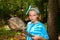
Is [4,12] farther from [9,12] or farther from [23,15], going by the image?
[23,15]

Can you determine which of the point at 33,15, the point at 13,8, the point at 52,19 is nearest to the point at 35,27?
the point at 33,15

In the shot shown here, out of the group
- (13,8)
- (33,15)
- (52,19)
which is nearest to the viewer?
(33,15)

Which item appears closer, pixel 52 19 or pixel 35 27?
pixel 35 27

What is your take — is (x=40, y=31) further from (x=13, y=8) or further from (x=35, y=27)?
(x=13, y=8)

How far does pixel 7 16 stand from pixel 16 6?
891 mm

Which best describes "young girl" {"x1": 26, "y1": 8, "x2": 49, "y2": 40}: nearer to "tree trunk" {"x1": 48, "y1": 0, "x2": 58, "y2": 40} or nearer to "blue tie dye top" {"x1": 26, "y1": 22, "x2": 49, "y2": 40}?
"blue tie dye top" {"x1": 26, "y1": 22, "x2": 49, "y2": 40}

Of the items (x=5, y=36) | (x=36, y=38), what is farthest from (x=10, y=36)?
(x=36, y=38)

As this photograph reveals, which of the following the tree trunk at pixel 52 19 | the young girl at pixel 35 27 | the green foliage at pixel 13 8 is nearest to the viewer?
the young girl at pixel 35 27

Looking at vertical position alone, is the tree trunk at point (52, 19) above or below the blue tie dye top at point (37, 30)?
below

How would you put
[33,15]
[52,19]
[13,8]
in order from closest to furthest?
[33,15]
[52,19]
[13,8]

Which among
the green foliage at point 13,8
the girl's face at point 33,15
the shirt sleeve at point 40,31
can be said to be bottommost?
the green foliage at point 13,8

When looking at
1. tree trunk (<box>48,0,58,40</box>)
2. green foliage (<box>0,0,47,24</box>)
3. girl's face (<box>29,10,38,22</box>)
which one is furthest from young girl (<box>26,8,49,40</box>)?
green foliage (<box>0,0,47,24</box>)

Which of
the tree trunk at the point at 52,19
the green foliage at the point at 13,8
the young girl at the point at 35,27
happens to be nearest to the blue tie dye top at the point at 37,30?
the young girl at the point at 35,27

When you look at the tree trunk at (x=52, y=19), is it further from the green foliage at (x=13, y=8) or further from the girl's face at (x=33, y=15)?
→ the green foliage at (x=13, y=8)
